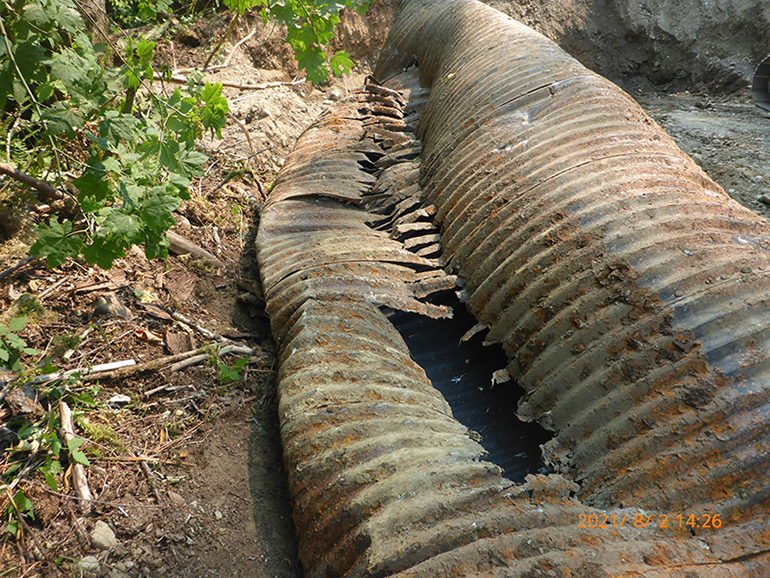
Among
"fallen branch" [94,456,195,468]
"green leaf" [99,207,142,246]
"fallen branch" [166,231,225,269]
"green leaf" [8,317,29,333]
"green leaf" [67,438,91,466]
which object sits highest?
"green leaf" [99,207,142,246]

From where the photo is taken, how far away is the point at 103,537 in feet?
6.91

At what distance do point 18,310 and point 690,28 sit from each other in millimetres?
9929

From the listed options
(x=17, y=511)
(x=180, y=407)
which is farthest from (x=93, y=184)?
(x=17, y=511)

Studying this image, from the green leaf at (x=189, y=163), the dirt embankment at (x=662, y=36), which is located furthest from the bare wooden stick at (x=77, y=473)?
the dirt embankment at (x=662, y=36)

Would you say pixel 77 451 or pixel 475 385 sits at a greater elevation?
pixel 475 385

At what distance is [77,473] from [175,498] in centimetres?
43

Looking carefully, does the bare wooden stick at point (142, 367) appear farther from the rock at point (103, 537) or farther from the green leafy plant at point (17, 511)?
the rock at point (103, 537)

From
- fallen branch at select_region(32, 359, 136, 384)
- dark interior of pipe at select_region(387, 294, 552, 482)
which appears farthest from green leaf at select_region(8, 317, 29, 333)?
dark interior of pipe at select_region(387, 294, 552, 482)

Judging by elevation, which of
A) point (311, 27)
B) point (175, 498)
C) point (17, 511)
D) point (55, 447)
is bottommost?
point (175, 498)

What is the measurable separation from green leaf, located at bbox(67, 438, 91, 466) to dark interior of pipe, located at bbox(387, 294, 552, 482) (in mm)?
1569

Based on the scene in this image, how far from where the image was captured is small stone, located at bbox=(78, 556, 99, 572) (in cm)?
200

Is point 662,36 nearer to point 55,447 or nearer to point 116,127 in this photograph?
point 116,127
